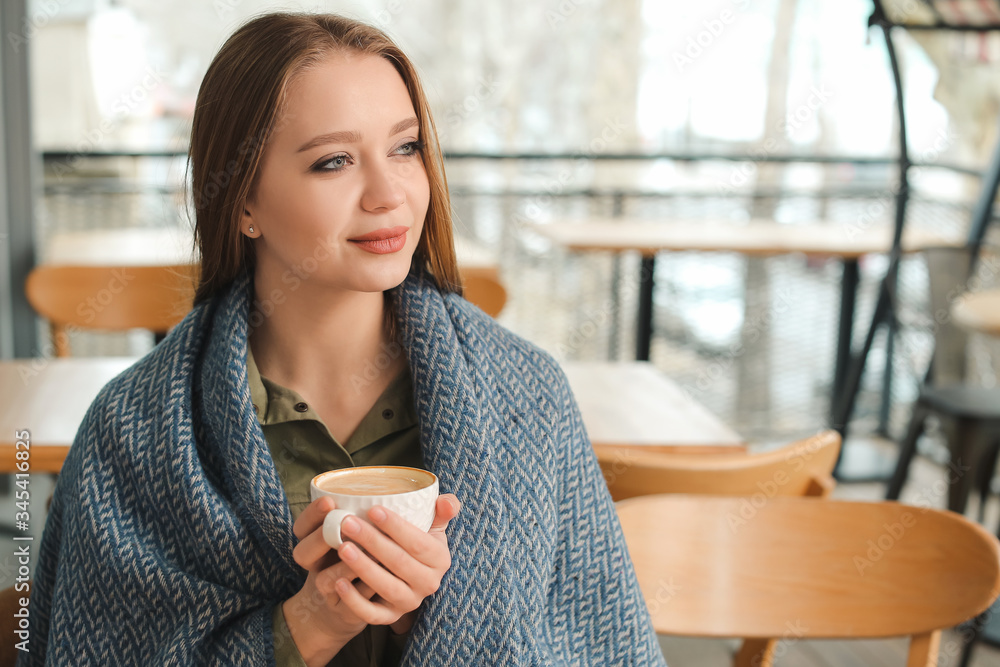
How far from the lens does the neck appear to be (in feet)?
3.58

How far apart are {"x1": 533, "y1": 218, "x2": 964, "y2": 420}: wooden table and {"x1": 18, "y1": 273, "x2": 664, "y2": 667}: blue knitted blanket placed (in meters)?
2.51

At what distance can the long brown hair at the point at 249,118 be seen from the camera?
1.01 m

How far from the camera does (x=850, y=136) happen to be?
21.2 ft

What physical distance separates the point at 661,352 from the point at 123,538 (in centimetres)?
425

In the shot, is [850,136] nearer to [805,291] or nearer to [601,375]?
[805,291]

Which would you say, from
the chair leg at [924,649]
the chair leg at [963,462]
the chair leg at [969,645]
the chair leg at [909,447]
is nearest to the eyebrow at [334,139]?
the chair leg at [924,649]

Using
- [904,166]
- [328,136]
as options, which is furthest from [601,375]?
[904,166]

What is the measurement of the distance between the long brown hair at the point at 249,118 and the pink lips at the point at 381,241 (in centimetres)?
14

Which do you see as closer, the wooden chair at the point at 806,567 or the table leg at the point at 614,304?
the wooden chair at the point at 806,567

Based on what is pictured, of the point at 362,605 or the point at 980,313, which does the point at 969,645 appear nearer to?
the point at 980,313

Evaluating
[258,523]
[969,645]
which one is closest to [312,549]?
[258,523]

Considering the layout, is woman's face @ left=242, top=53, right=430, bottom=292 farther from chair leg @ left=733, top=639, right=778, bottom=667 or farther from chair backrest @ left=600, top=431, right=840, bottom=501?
chair leg @ left=733, top=639, right=778, bottom=667

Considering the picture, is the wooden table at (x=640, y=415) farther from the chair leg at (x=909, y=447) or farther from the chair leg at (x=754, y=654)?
the chair leg at (x=909, y=447)

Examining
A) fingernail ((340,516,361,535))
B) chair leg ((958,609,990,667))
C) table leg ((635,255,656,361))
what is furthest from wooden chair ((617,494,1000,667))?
table leg ((635,255,656,361))
